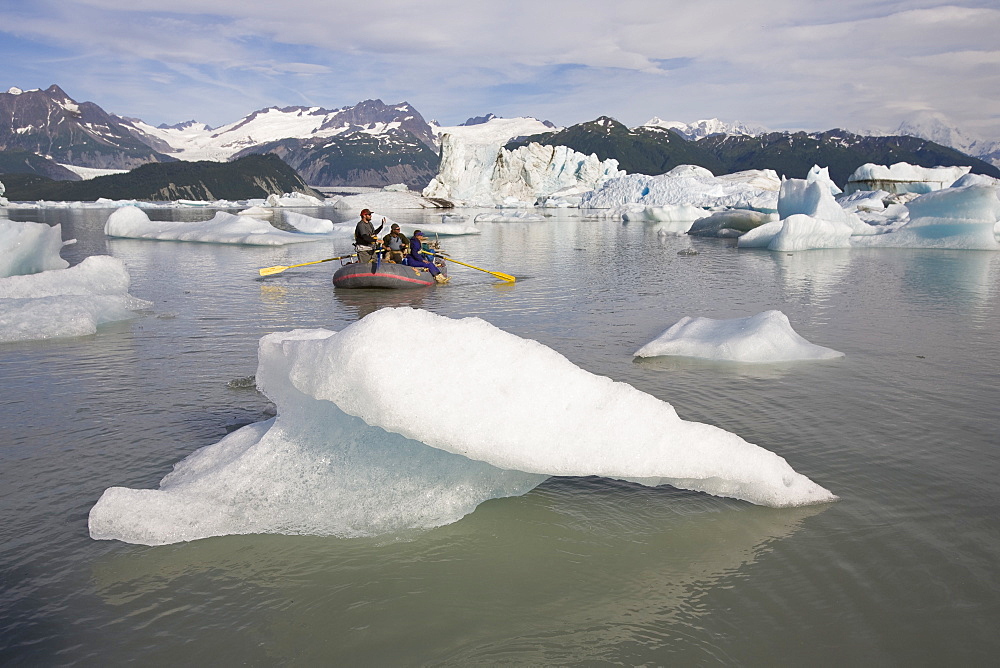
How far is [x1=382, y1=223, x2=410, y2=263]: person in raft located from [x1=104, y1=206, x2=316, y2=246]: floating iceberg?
13.4 metres

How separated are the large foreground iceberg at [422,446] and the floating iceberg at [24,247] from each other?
12.6 meters

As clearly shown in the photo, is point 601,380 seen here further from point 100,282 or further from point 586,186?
point 586,186

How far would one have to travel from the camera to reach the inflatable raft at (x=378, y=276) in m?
15.1

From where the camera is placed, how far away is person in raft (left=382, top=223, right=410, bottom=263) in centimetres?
1580

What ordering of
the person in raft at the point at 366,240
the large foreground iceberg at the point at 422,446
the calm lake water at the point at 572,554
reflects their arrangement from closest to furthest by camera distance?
1. the calm lake water at the point at 572,554
2. the large foreground iceberg at the point at 422,446
3. the person in raft at the point at 366,240

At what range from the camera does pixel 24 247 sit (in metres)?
14.3

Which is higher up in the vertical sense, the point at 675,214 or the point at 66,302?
the point at 675,214

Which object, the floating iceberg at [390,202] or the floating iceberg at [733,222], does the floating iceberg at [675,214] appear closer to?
the floating iceberg at [733,222]

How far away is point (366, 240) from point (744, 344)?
1104 cm

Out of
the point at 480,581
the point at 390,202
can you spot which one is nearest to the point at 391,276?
the point at 480,581

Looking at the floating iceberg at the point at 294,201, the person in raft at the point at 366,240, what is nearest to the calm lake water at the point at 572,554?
the person in raft at the point at 366,240

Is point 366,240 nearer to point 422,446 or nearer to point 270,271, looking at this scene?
point 270,271

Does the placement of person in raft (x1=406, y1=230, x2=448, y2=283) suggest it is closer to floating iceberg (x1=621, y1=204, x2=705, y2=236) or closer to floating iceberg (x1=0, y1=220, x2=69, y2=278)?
floating iceberg (x1=0, y1=220, x2=69, y2=278)

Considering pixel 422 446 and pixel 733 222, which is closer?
pixel 422 446
